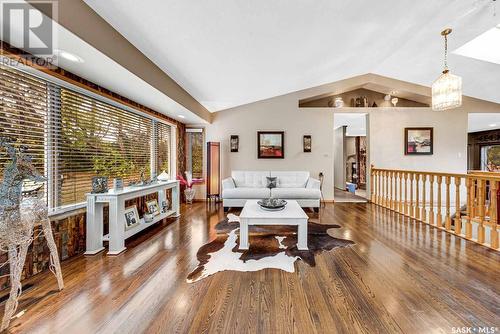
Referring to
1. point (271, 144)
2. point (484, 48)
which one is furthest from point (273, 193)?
point (484, 48)

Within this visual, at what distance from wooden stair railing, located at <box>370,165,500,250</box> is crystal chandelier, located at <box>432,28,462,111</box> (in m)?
1.12

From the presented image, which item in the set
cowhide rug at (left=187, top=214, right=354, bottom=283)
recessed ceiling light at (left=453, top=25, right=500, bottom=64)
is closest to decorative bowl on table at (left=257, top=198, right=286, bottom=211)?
cowhide rug at (left=187, top=214, right=354, bottom=283)

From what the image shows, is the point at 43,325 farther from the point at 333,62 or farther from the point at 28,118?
the point at 333,62

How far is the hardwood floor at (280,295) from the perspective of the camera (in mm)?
1438

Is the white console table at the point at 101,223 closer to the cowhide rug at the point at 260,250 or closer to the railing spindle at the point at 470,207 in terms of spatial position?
the cowhide rug at the point at 260,250

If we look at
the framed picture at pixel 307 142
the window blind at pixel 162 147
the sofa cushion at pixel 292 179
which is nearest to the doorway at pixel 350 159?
the framed picture at pixel 307 142

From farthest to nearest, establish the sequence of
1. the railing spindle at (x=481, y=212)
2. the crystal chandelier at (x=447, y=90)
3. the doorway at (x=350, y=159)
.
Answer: the doorway at (x=350, y=159)
the crystal chandelier at (x=447, y=90)
the railing spindle at (x=481, y=212)

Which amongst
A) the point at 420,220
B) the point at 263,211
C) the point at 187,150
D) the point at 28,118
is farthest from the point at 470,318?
the point at 187,150

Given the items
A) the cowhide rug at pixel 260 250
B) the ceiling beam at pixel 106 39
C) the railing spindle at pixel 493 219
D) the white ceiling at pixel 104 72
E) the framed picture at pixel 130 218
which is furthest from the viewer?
the framed picture at pixel 130 218

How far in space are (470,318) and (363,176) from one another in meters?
7.67

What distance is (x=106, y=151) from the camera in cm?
314

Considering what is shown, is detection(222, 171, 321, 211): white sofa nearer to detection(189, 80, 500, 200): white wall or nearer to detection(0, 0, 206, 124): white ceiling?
detection(189, 80, 500, 200): white wall

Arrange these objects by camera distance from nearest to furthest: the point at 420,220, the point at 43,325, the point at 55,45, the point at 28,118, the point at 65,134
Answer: the point at 43,325, the point at 55,45, the point at 28,118, the point at 65,134, the point at 420,220

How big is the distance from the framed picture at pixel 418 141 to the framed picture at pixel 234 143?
4650mm
